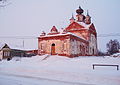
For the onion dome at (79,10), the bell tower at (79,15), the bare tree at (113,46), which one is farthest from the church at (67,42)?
the bare tree at (113,46)

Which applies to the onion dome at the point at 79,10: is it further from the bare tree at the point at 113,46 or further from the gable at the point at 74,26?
the bare tree at the point at 113,46

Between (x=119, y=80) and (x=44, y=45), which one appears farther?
(x=44, y=45)

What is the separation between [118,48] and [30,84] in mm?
50348

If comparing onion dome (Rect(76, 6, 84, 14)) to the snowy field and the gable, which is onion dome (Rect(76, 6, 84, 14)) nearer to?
the gable

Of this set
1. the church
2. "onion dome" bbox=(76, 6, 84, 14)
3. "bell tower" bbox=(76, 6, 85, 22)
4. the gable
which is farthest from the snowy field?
"onion dome" bbox=(76, 6, 84, 14)

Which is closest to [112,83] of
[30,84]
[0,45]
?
[30,84]

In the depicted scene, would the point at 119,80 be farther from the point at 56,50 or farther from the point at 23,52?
the point at 23,52

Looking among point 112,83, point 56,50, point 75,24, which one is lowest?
point 112,83

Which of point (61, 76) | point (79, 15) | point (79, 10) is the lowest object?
point (61, 76)

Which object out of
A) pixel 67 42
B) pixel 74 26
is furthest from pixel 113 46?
pixel 67 42

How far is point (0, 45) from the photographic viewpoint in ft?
136

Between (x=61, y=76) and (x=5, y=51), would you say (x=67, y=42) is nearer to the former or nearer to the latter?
(x=61, y=76)

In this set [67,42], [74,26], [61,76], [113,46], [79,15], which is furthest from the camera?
[113,46]

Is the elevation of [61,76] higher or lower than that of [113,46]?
lower
